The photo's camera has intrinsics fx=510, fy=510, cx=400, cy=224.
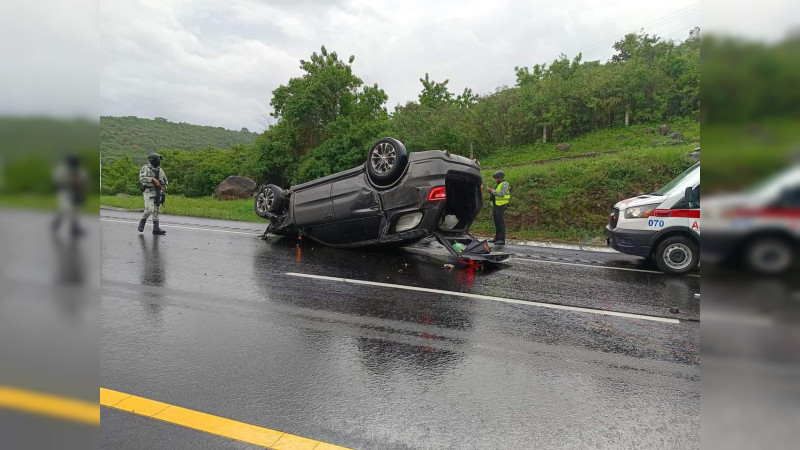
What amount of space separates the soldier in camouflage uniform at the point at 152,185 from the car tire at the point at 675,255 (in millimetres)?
9409

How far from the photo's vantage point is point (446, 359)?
4.06m

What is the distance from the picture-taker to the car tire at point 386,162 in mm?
7930

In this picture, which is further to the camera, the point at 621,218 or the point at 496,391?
the point at 621,218

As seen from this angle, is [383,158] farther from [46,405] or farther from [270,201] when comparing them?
[46,405]

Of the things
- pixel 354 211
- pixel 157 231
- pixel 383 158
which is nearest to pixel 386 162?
pixel 383 158

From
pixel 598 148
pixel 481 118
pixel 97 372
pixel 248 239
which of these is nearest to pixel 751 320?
pixel 97 372

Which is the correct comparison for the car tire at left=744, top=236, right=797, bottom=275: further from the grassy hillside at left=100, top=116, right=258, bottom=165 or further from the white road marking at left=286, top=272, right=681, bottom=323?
the grassy hillside at left=100, top=116, right=258, bottom=165

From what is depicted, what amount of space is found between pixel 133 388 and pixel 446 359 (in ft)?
7.38

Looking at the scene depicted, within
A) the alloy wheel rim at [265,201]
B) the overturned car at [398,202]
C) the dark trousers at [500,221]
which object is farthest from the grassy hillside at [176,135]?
the overturned car at [398,202]

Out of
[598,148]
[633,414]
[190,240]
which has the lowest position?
[633,414]

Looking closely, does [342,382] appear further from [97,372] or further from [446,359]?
[97,372]

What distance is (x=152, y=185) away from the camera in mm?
10672

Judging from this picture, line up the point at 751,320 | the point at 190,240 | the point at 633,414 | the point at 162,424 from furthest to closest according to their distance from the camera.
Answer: the point at 190,240 < the point at 633,414 < the point at 162,424 < the point at 751,320

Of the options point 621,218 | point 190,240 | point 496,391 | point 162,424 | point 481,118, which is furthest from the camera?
point 481,118
